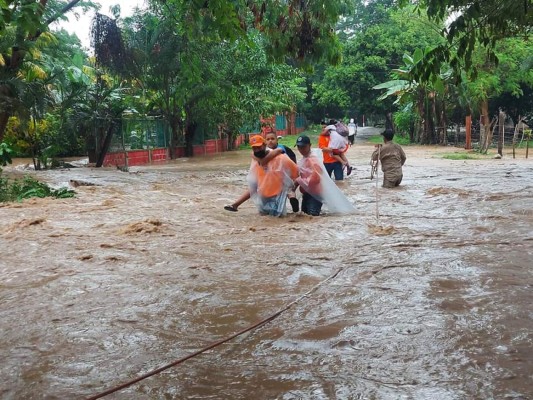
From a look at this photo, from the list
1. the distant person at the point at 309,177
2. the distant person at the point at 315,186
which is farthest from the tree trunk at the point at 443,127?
the distant person at the point at 309,177

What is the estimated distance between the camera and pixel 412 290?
4789mm

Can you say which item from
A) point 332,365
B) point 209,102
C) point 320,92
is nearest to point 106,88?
point 209,102

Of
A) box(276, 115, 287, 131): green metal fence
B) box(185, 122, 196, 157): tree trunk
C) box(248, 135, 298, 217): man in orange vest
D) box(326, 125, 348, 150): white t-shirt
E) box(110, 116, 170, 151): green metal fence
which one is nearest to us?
box(248, 135, 298, 217): man in orange vest

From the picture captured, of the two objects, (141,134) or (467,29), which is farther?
(141,134)

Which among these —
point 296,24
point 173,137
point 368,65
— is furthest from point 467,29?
point 368,65

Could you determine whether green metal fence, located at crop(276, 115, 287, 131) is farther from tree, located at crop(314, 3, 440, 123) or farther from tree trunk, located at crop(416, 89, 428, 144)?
tree trunk, located at crop(416, 89, 428, 144)

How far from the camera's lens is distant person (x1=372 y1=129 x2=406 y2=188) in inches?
467

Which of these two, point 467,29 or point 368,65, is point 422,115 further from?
point 467,29

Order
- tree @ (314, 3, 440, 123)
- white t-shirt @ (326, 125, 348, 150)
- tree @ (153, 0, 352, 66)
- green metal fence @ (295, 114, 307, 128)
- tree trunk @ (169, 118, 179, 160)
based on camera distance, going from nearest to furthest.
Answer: tree @ (153, 0, 352, 66), white t-shirt @ (326, 125, 348, 150), tree trunk @ (169, 118, 179, 160), tree @ (314, 3, 440, 123), green metal fence @ (295, 114, 307, 128)

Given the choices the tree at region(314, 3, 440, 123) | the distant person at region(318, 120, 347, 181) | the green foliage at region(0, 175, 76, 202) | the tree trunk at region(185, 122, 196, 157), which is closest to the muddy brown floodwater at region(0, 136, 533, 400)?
the green foliage at region(0, 175, 76, 202)

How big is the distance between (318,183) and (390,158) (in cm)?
399

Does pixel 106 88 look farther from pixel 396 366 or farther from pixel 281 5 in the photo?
pixel 396 366

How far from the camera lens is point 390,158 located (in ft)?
39.4

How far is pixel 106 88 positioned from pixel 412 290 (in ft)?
49.8
